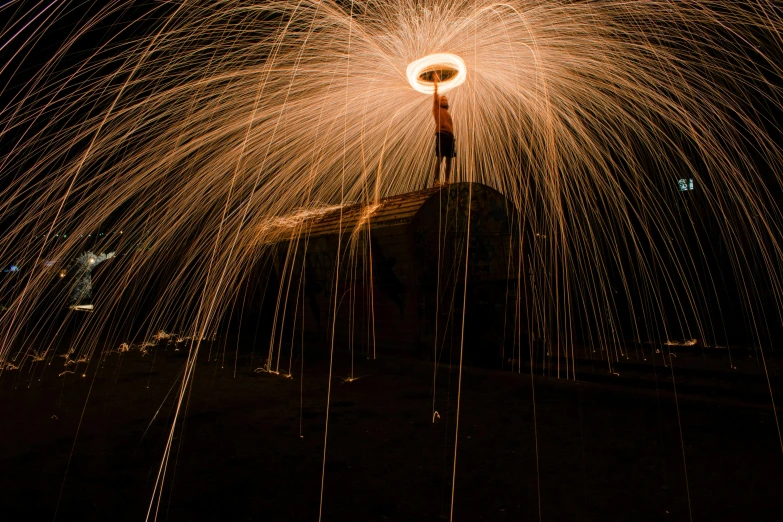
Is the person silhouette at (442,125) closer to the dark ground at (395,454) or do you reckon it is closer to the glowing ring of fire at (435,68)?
the glowing ring of fire at (435,68)

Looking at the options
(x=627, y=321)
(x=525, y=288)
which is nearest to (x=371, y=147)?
(x=525, y=288)

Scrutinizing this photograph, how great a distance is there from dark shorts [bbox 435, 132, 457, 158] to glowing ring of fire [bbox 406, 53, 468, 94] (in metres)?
0.57

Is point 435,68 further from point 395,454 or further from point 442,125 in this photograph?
point 395,454

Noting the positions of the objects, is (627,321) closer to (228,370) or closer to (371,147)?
(371,147)

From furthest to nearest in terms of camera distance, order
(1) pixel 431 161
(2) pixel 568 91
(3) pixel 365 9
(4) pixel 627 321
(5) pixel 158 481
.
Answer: (4) pixel 627 321 → (1) pixel 431 161 → (2) pixel 568 91 → (3) pixel 365 9 → (5) pixel 158 481

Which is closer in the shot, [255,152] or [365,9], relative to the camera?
[365,9]

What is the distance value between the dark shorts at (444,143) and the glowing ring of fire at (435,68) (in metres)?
0.57

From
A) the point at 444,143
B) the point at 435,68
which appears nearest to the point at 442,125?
the point at 444,143

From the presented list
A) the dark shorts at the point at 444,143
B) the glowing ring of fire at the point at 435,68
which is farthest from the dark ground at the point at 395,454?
the glowing ring of fire at the point at 435,68

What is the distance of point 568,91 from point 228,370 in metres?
6.41

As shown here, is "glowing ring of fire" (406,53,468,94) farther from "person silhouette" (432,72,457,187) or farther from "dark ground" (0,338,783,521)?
"dark ground" (0,338,783,521)

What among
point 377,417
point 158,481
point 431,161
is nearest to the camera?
point 158,481

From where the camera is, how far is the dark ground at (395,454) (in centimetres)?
311

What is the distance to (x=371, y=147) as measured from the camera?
8.37 m
